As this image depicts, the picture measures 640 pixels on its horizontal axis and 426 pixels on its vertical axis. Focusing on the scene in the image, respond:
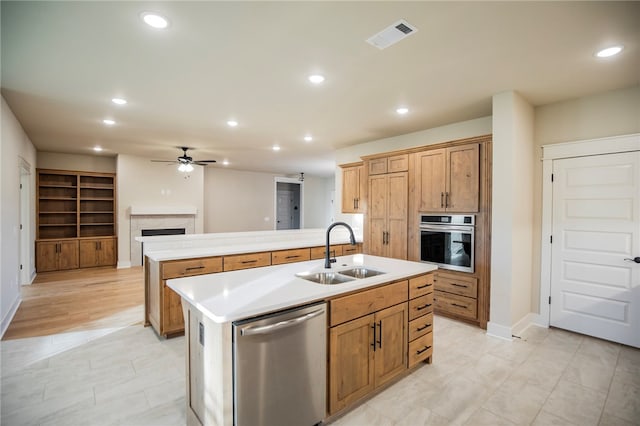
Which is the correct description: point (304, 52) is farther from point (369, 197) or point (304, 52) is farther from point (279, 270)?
point (369, 197)

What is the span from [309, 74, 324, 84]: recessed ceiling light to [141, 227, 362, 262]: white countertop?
213 centimetres

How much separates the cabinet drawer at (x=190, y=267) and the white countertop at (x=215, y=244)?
0.06 meters

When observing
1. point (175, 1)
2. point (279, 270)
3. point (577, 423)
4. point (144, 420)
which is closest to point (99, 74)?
point (175, 1)

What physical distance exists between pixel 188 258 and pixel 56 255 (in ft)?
18.3

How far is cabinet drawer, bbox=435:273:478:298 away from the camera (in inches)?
147

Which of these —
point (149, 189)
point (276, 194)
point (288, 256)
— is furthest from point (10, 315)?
point (276, 194)

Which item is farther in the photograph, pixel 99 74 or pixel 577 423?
pixel 99 74

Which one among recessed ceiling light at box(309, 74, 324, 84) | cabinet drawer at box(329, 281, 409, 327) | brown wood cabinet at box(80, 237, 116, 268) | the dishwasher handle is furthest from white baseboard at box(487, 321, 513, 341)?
brown wood cabinet at box(80, 237, 116, 268)

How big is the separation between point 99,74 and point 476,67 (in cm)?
349

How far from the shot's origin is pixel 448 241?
3959 mm

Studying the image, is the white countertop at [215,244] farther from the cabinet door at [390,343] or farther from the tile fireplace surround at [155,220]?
the tile fireplace surround at [155,220]

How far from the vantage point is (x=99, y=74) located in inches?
114

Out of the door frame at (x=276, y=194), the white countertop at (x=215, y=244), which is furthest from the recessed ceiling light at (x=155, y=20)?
the door frame at (x=276, y=194)

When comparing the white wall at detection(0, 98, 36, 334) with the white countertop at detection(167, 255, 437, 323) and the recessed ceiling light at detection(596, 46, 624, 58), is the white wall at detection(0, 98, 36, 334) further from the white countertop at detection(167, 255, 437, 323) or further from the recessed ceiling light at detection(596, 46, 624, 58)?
the recessed ceiling light at detection(596, 46, 624, 58)
